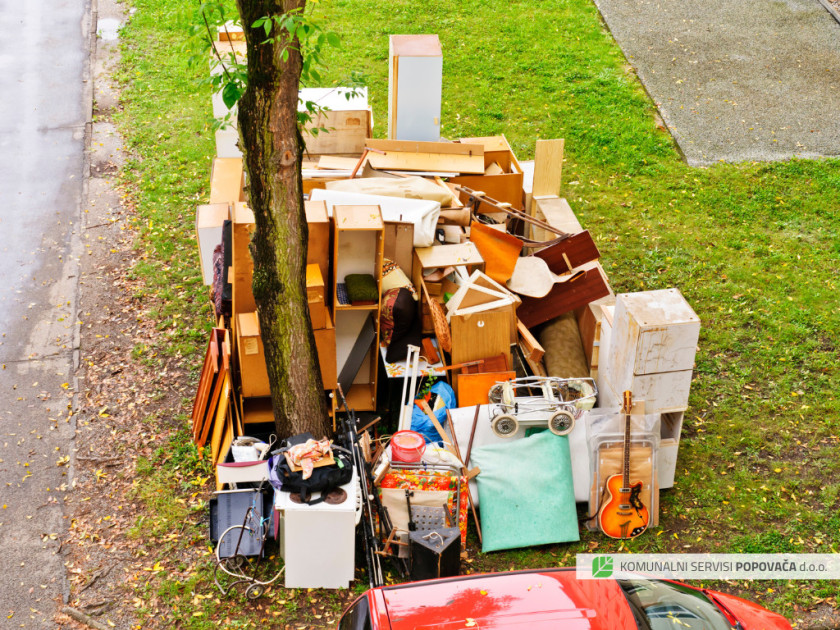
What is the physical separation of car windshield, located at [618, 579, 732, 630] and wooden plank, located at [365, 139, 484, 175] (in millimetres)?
5576

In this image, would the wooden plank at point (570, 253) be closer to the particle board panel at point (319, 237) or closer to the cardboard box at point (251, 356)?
the particle board panel at point (319, 237)

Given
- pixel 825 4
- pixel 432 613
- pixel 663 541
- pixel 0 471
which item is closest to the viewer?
pixel 432 613

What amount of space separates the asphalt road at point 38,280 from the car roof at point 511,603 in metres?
3.02

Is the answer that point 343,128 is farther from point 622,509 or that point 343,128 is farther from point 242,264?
point 622,509

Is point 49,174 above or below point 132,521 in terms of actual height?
above

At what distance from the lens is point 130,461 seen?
7266 millimetres

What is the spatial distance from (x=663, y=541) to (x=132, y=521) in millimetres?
4265

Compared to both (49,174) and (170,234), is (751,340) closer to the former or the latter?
(170,234)

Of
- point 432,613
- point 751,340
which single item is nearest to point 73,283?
point 432,613

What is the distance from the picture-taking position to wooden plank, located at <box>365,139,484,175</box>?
9.30m

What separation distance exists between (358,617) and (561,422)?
→ 111 inches

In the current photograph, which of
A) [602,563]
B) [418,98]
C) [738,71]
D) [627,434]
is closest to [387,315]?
[627,434]

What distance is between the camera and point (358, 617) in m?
4.52

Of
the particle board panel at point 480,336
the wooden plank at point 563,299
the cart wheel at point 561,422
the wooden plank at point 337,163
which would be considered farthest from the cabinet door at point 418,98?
the cart wheel at point 561,422
